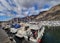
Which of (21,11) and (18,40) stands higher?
(21,11)

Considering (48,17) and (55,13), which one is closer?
(48,17)

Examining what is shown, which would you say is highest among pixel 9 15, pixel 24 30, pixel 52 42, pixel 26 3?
pixel 26 3

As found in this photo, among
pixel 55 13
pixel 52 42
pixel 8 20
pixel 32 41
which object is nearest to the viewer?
pixel 32 41

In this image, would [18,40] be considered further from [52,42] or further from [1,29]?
[52,42]

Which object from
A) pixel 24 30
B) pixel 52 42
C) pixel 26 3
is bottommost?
pixel 52 42

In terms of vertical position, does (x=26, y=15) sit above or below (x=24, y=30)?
above

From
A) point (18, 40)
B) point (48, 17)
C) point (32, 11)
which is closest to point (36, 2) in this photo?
point (32, 11)

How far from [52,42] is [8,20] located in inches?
89.3

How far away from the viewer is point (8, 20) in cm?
819

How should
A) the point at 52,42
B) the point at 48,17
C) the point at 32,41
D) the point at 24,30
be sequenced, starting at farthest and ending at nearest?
the point at 48,17 < the point at 52,42 < the point at 24,30 < the point at 32,41

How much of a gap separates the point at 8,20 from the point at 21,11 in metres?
1.36

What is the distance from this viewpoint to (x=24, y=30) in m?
6.82

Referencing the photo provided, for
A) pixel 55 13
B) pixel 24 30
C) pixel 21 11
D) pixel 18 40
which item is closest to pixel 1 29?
pixel 21 11

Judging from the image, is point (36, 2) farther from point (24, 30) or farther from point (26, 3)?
point (24, 30)
